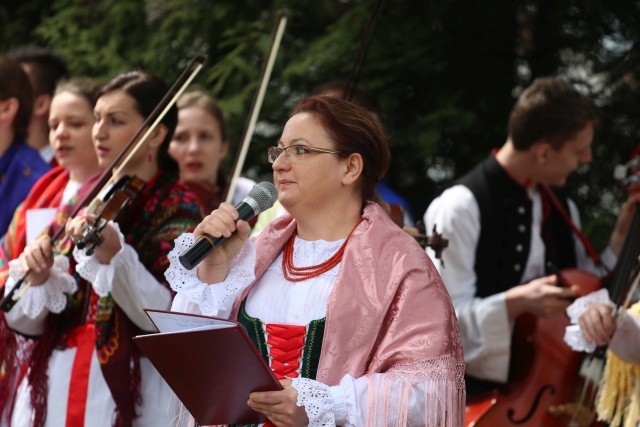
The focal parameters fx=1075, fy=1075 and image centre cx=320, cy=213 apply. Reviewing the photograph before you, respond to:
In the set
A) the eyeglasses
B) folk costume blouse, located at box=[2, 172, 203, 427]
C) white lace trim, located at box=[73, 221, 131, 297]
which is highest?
the eyeglasses

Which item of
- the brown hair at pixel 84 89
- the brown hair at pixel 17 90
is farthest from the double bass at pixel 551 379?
the brown hair at pixel 17 90

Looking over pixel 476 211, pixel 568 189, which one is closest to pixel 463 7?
pixel 568 189

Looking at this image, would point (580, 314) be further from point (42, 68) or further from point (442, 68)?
point (42, 68)

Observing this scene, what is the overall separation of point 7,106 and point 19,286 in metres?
1.39

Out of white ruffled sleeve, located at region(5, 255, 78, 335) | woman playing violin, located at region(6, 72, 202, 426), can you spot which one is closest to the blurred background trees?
woman playing violin, located at region(6, 72, 202, 426)

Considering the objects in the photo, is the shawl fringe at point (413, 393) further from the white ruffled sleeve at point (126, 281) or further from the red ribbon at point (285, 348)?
the white ruffled sleeve at point (126, 281)

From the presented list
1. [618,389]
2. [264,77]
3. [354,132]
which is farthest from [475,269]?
[354,132]

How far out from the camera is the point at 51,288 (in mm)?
3691

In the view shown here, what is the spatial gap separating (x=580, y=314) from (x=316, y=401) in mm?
1509

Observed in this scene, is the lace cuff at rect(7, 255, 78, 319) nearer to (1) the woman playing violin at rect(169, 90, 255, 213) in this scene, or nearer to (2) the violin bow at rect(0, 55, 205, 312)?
(2) the violin bow at rect(0, 55, 205, 312)

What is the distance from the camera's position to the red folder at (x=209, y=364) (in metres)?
2.53

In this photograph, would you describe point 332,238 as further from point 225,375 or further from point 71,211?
point 71,211

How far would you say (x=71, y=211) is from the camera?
394cm

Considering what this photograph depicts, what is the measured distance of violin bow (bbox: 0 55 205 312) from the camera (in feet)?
11.5
